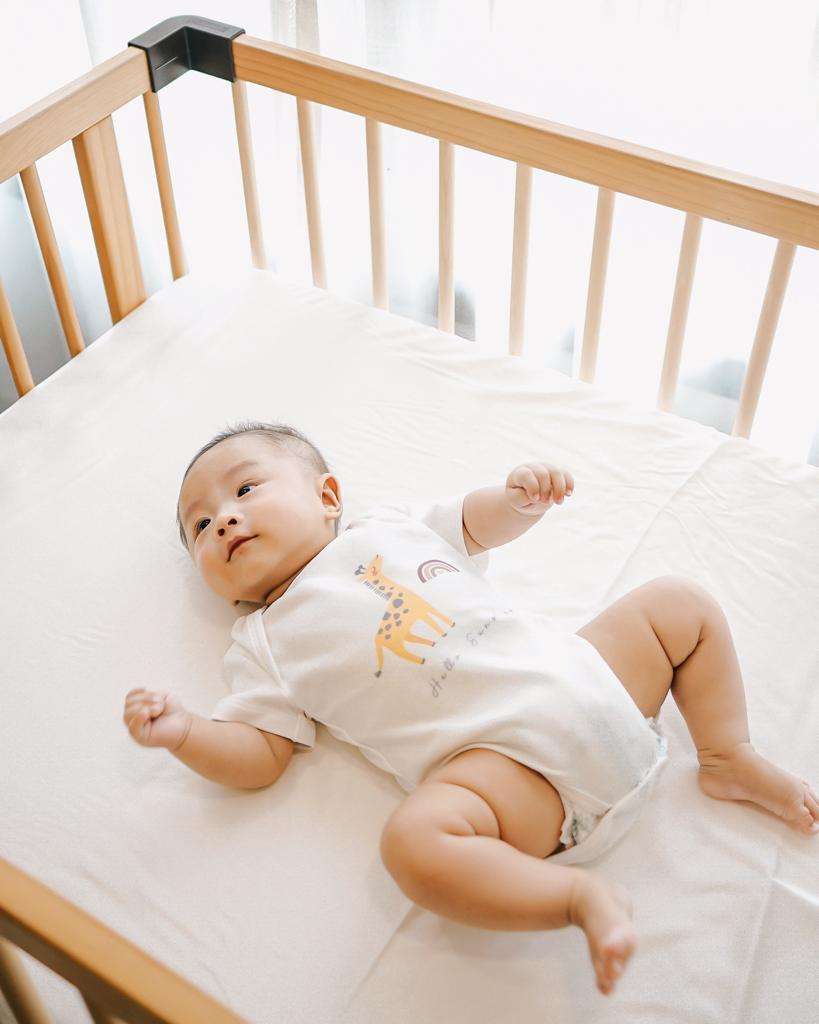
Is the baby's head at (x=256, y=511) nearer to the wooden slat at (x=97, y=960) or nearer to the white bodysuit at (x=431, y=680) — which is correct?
the white bodysuit at (x=431, y=680)

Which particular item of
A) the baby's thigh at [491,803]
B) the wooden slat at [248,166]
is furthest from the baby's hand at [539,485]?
the wooden slat at [248,166]

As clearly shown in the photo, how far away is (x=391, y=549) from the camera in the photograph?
112 centimetres

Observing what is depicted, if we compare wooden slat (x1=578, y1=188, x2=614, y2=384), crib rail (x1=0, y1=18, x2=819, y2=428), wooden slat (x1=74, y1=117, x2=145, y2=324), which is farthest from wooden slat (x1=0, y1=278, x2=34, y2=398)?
wooden slat (x1=578, y1=188, x2=614, y2=384)

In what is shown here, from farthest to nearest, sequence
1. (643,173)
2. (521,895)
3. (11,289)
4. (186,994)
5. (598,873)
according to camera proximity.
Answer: (11,289) < (643,173) < (598,873) < (521,895) < (186,994)

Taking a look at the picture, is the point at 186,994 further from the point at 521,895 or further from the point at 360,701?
the point at 360,701

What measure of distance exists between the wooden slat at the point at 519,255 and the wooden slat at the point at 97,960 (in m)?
0.99

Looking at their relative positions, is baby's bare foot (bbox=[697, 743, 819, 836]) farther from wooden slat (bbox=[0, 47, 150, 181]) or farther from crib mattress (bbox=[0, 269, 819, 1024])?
wooden slat (bbox=[0, 47, 150, 181])

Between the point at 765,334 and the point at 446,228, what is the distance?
443mm

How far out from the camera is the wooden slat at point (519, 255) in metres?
1.37

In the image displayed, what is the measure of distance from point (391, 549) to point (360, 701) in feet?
0.57

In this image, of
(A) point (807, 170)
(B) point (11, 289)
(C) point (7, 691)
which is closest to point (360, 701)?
(C) point (7, 691)

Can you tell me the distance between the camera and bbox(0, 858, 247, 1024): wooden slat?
2.11 feet

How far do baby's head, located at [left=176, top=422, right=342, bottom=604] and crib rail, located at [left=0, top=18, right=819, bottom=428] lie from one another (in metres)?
0.40

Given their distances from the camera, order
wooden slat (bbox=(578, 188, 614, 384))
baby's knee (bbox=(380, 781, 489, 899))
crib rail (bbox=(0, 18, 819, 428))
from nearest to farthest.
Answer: baby's knee (bbox=(380, 781, 489, 899)) < crib rail (bbox=(0, 18, 819, 428)) < wooden slat (bbox=(578, 188, 614, 384))
